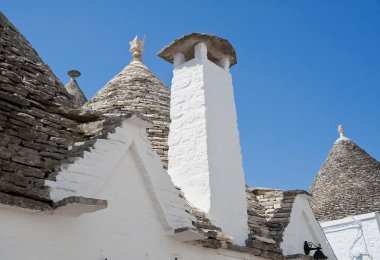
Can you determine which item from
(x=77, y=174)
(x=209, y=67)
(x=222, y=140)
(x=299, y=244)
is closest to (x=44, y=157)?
(x=77, y=174)

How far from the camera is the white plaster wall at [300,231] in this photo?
7918mm

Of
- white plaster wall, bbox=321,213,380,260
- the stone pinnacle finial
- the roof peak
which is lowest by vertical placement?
white plaster wall, bbox=321,213,380,260

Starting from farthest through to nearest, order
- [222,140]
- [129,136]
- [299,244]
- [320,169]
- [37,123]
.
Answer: [320,169] → [299,244] → [222,140] → [129,136] → [37,123]

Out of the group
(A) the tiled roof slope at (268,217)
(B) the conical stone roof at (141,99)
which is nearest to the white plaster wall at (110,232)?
(A) the tiled roof slope at (268,217)

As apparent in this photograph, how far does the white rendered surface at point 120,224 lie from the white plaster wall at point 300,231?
5.29 ft

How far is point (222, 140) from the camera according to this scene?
25.3ft

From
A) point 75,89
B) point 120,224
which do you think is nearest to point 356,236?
point 75,89

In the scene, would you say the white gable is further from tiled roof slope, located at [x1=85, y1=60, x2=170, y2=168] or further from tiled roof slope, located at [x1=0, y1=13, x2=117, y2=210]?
tiled roof slope, located at [x1=85, y1=60, x2=170, y2=168]

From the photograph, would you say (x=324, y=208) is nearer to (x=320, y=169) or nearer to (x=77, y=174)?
(x=320, y=169)

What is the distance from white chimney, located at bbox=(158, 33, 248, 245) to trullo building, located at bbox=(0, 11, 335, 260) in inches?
0.8

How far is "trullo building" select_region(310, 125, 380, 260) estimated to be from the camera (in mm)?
14633

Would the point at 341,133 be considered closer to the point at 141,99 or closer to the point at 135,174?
the point at 141,99

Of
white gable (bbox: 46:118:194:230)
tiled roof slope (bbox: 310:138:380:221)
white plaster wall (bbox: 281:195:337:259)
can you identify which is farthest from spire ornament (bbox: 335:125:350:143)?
white gable (bbox: 46:118:194:230)

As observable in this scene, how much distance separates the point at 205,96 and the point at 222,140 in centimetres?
83
